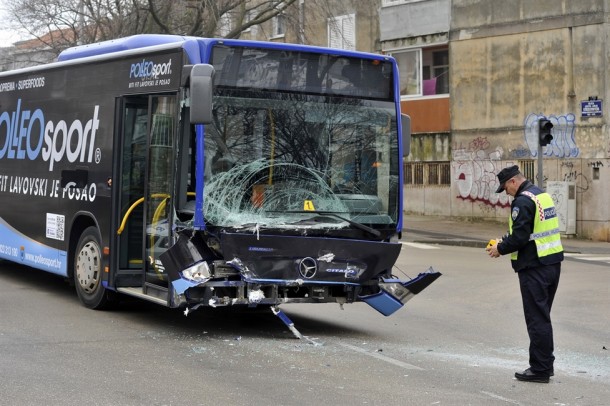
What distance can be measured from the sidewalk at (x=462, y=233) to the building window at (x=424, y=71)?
401 centimetres

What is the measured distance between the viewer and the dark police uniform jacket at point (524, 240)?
8422mm

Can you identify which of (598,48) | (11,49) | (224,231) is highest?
(11,49)

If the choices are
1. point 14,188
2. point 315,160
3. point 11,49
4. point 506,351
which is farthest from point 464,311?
point 11,49

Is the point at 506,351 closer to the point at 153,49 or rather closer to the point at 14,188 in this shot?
the point at 153,49

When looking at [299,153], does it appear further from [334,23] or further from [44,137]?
[334,23]

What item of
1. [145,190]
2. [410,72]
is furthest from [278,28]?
[145,190]

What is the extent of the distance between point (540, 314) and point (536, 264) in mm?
408

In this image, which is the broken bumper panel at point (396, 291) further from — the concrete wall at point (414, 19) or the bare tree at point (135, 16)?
the concrete wall at point (414, 19)

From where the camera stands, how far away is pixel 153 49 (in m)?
10.6

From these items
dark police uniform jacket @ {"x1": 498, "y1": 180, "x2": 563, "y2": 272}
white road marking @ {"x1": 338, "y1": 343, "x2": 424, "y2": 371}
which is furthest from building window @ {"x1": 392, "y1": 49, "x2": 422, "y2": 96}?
dark police uniform jacket @ {"x1": 498, "y1": 180, "x2": 563, "y2": 272}

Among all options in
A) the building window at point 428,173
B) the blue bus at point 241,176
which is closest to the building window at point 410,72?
the building window at point 428,173

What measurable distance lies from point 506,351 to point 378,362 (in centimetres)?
170

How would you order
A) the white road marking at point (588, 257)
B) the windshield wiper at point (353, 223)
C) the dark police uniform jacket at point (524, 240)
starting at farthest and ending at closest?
the white road marking at point (588, 257) < the windshield wiper at point (353, 223) < the dark police uniform jacket at point (524, 240)

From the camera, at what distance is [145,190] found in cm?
1079
